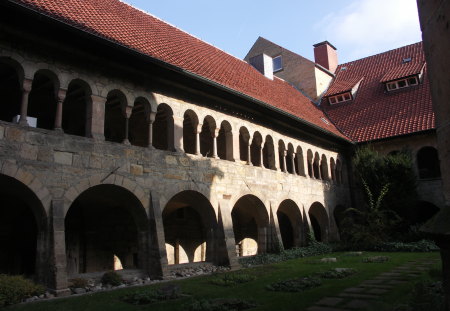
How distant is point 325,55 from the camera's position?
28.2 meters

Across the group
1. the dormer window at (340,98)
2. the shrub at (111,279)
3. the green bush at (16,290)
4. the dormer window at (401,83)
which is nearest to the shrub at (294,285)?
the shrub at (111,279)

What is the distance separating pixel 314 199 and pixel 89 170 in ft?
37.9

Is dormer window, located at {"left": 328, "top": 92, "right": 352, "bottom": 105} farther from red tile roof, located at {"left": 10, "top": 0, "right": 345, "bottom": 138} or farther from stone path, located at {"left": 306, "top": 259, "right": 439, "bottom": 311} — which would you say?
→ stone path, located at {"left": 306, "top": 259, "right": 439, "bottom": 311}

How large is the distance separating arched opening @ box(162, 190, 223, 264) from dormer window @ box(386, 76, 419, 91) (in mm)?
14371

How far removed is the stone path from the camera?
614 centimetres

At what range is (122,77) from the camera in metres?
10.9

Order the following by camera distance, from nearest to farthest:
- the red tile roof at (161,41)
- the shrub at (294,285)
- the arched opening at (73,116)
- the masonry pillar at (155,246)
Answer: the shrub at (294,285) < the masonry pillar at (155,246) < the red tile roof at (161,41) < the arched opening at (73,116)

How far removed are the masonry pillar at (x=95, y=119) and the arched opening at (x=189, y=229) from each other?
11.3ft

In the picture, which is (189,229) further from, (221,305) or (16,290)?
(221,305)

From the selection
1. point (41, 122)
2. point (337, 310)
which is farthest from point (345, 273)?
point (41, 122)

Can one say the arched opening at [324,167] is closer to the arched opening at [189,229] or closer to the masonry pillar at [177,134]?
the arched opening at [189,229]

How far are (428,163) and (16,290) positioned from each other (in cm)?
1968

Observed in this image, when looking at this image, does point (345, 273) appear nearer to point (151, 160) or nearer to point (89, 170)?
point (151, 160)

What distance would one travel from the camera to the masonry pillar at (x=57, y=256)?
8.18 meters
